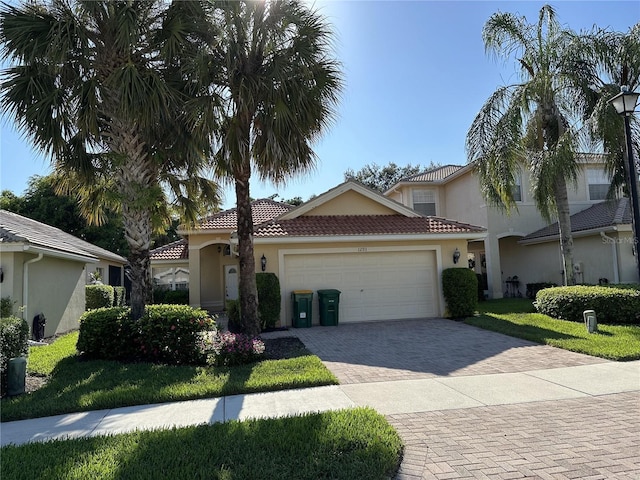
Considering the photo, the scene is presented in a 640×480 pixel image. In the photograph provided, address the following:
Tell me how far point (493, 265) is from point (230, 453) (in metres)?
18.6

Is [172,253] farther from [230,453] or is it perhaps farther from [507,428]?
[507,428]

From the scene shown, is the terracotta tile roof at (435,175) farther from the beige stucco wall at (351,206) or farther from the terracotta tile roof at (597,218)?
the beige stucco wall at (351,206)

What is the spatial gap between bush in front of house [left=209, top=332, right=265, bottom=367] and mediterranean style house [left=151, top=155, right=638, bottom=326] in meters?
4.99

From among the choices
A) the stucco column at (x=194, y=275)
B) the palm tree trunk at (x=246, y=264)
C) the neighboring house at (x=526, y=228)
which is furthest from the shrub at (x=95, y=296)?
the neighboring house at (x=526, y=228)

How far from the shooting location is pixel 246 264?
33.9 ft

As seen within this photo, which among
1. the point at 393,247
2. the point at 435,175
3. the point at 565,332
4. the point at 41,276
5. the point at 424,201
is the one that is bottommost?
the point at 565,332

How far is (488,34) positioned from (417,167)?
33.1m

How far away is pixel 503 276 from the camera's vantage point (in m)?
22.5

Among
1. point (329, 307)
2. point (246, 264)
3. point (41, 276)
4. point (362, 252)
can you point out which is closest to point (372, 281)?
point (362, 252)

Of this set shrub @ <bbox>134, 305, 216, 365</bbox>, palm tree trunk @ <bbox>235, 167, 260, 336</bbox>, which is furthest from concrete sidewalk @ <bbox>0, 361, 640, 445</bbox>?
palm tree trunk @ <bbox>235, 167, 260, 336</bbox>

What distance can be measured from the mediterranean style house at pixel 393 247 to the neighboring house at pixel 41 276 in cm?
455

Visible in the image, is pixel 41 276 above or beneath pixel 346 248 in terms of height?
beneath

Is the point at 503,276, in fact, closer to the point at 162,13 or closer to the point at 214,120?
the point at 214,120

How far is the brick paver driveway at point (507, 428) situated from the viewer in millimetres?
3842
